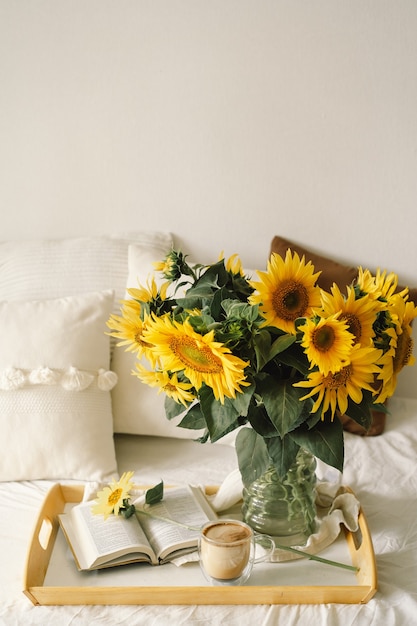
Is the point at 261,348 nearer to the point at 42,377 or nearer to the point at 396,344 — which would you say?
the point at 396,344

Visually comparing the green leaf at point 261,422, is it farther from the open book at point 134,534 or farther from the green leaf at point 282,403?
the open book at point 134,534

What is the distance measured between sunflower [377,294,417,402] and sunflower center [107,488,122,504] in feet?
1.59

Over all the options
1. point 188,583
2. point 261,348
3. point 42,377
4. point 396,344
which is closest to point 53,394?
point 42,377

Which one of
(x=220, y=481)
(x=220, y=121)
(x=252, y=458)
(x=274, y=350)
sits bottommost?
(x=220, y=481)

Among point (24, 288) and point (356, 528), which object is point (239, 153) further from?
point (356, 528)

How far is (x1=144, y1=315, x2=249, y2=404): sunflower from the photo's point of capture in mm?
982

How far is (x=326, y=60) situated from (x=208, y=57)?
1.05ft

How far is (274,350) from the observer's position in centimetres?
102

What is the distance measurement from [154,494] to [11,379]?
490 mm

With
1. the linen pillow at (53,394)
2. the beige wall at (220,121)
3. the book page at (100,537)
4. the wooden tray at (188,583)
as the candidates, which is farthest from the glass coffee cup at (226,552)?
the beige wall at (220,121)

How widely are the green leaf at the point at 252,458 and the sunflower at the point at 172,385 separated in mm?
128

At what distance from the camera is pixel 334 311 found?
101 centimetres

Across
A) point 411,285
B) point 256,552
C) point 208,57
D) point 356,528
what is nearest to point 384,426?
point 411,285

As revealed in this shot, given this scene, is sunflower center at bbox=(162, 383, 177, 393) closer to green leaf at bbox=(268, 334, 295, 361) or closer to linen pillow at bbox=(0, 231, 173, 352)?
green leaf at bbox=(268, 334, 295, 361)
